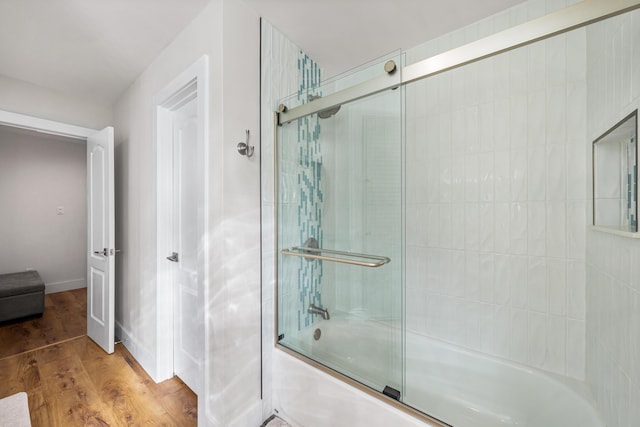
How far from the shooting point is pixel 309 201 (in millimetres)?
1670

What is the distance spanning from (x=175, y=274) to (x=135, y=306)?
0.65 metres

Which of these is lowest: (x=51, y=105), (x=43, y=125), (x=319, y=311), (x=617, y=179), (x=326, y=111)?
(x=319, y=311)

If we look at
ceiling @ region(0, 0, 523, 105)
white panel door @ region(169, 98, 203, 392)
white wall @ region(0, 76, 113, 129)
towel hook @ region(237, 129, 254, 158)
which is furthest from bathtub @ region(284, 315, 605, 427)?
white wall @ region(0, 76, 113, 129)

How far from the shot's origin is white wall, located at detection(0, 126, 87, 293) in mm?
3688

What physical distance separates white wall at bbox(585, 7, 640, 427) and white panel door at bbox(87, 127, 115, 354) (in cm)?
317

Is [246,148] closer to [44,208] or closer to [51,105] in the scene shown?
[51,105]

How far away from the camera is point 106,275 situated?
237 centimetres

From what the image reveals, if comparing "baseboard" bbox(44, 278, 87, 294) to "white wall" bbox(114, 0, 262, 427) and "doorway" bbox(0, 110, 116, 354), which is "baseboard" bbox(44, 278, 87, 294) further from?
"white wall" bbox(114, 0, 262, 427)

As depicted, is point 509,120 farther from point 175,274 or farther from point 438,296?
point 175,274

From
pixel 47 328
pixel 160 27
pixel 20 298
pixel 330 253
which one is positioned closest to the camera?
pixel 330 253

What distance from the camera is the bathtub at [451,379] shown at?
1262 millimetres

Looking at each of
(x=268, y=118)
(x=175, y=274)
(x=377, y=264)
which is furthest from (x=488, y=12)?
(x=175, y=274)

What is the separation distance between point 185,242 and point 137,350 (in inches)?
44.5

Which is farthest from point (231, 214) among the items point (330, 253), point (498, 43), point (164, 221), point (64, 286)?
point (64, 286)
